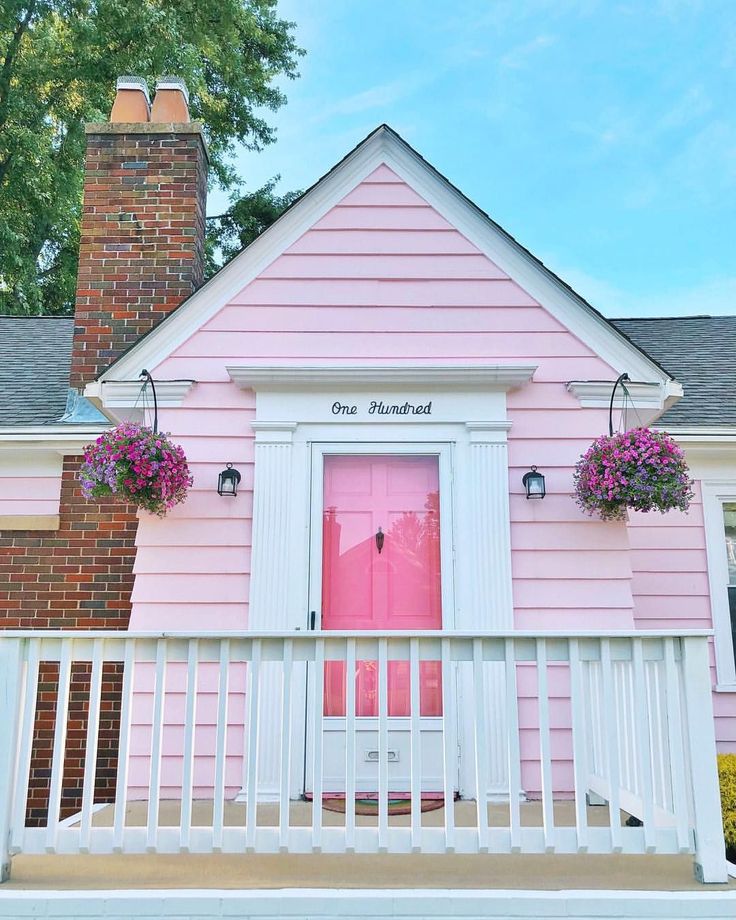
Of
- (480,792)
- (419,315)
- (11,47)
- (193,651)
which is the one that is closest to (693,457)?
(419,315)

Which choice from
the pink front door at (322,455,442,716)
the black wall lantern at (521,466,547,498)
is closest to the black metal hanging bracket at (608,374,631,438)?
the black wall lantern at (521,466,547,498)

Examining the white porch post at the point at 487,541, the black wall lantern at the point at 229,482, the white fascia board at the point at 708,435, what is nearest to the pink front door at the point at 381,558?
the white porch post at the point at 487,541

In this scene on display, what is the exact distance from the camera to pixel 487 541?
184 inches

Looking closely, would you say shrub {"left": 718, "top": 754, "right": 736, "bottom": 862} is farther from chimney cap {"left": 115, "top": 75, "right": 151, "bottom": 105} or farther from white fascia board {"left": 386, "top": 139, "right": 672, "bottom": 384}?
chimney cap {"left": 115, "top": 75, "right": 151, "bottom": 105}

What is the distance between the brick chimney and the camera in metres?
6.14

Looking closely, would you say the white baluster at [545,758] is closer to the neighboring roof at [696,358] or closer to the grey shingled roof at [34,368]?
the neighboring roof at [696,358]

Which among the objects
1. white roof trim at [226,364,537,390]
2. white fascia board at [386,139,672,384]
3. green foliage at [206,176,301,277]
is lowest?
white roof trim at [226,364,537,390]

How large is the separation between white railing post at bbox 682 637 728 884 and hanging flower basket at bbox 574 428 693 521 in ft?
5.08

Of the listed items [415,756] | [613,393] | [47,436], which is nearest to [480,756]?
[415,756]

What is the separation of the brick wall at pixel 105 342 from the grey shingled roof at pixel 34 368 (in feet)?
1.71

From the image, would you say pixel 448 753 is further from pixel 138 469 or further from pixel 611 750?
pixel 138 469

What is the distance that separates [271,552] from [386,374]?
1297 millimetres

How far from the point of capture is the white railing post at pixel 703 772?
2857mm

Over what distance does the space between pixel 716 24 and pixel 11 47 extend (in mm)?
13494
